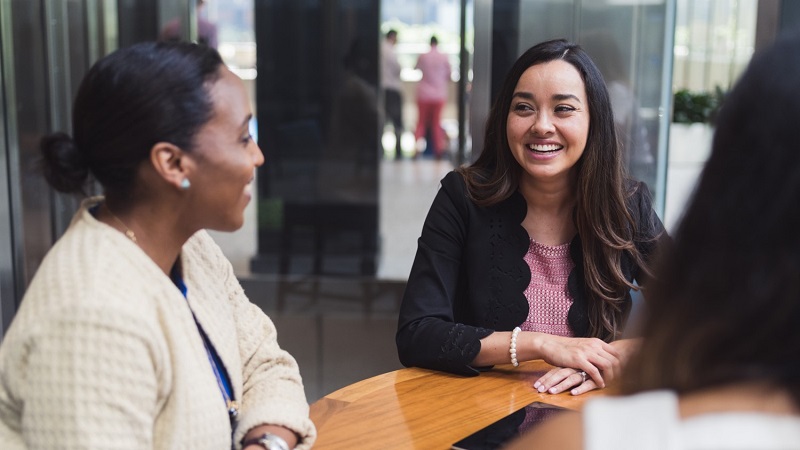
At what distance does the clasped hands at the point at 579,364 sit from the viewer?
1796mm

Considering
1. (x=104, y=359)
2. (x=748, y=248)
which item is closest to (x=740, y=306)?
(x=748, y=248)

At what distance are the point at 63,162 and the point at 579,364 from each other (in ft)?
3.69

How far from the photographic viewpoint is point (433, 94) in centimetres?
687

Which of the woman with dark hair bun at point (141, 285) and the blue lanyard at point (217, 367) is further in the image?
the blue lanyard at point (217, 367)

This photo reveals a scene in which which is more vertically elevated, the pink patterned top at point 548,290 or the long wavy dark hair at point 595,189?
the long wavy dark hair at point 595,189

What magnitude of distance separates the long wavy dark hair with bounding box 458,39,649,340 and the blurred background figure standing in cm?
291

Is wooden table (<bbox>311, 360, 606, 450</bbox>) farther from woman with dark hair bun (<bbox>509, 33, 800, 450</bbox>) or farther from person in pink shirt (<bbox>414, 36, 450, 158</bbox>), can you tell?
person in pink shirt (<bbox>414, 36, 450, 158</bbox>)

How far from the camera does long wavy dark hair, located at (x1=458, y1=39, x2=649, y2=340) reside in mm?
2090

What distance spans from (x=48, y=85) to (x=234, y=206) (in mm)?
2983

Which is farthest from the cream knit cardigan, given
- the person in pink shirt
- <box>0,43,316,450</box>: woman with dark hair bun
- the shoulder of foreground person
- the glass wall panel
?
the person in pink shirt

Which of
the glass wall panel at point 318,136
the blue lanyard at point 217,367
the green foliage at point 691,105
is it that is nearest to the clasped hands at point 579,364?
the blue lanyard at point 217,367

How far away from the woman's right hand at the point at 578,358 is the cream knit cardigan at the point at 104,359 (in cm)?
77

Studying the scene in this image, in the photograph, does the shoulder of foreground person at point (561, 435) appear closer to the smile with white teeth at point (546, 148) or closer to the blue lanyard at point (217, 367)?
the blue lanyard at point (217, 367)

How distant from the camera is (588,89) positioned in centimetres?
216
